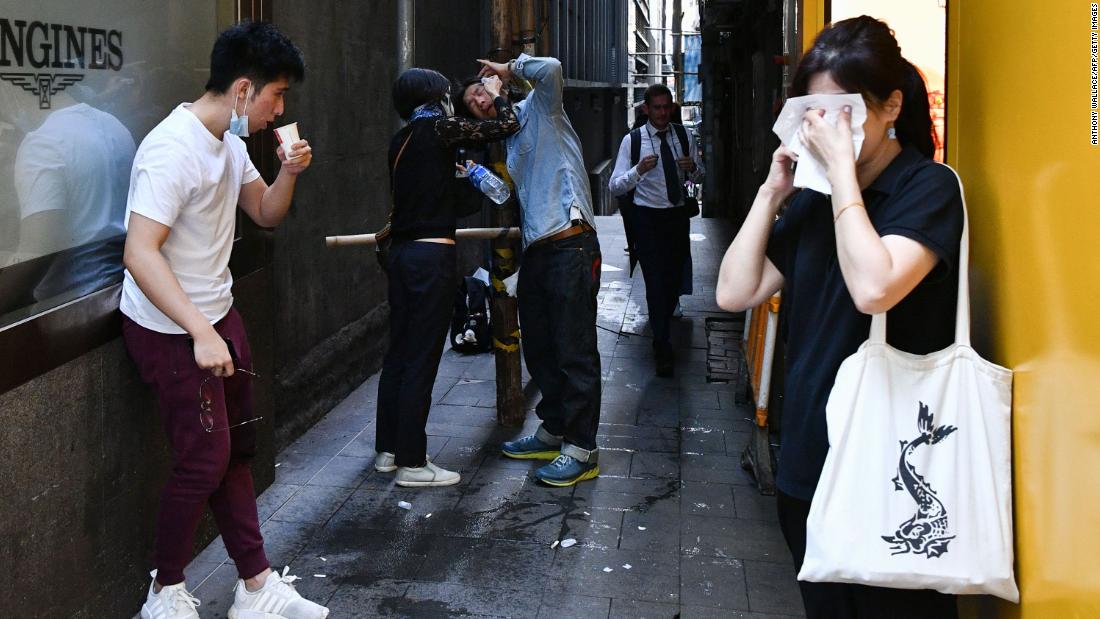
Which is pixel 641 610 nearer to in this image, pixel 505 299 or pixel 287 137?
pixel 287 137

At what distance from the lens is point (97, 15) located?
147 inches

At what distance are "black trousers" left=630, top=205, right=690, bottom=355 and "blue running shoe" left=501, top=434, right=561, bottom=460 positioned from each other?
85.7 inches

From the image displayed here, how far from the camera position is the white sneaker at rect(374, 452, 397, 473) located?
5598 mm

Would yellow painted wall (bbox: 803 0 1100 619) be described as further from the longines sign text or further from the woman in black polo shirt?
the longines sign text

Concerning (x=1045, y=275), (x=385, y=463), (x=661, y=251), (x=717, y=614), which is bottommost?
(x=717, y=614)

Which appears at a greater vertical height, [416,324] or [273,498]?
[416,324]

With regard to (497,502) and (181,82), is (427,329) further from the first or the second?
(181,82)

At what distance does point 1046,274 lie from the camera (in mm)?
2088

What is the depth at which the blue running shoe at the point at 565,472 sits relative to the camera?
214 inches

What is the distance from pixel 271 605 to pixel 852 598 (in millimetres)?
2169

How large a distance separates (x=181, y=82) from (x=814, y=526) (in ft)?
10.6

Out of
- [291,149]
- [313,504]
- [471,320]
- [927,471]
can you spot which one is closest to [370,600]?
[313,504]

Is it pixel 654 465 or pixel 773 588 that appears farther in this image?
pixel 654 465

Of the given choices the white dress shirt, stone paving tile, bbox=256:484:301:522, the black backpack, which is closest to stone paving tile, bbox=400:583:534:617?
stone paving tile, bbox=256:484:301:522
